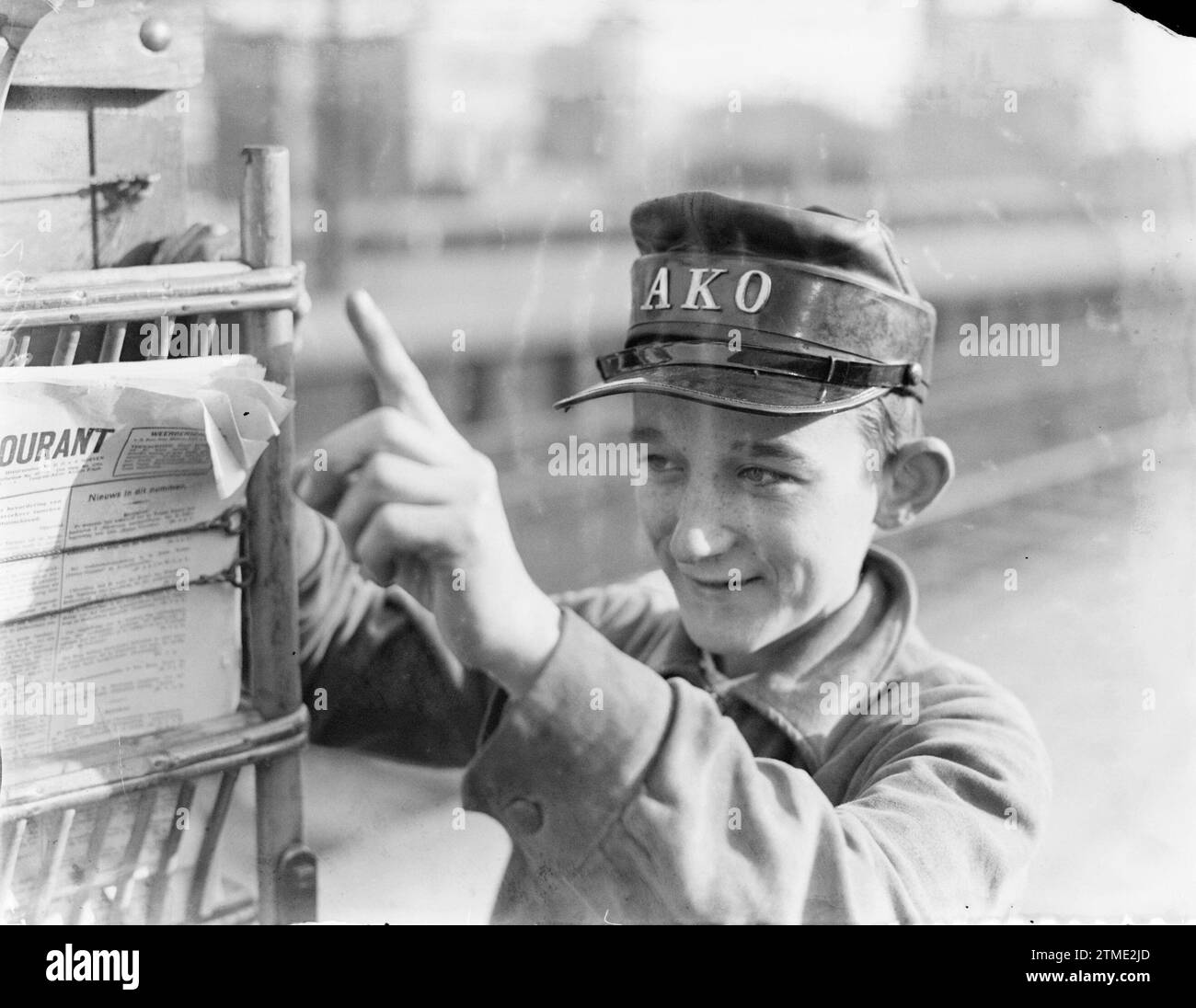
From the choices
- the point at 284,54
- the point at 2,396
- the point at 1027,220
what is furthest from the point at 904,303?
the point at 2,396

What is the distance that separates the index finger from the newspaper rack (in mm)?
169

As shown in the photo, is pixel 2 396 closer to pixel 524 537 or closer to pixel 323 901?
pixel 524 537

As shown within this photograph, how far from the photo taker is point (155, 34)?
6.98ft

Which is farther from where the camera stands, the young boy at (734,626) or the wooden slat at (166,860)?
the wooden slat at (166,860)

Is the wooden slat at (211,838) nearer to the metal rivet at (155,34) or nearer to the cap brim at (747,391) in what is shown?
the cap brim at (747,391)

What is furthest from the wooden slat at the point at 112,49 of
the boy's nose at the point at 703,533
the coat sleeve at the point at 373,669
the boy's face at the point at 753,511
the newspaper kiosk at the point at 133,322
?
the boy's nose at the point at 703,533

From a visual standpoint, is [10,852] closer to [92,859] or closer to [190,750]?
[92,859]

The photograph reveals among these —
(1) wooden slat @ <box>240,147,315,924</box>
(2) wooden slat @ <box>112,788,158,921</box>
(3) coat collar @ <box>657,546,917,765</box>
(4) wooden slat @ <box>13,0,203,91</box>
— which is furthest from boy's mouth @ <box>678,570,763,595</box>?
(4) wooden slat @ <box>13,0,203,91</box>

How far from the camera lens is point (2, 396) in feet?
6.64

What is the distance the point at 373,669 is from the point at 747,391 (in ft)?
2.50

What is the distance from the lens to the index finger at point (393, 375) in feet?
6.57

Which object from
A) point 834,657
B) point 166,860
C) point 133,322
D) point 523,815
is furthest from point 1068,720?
point 133,322
